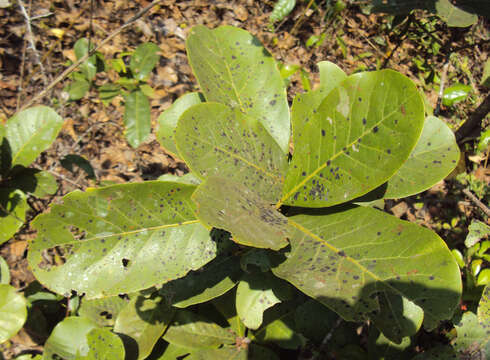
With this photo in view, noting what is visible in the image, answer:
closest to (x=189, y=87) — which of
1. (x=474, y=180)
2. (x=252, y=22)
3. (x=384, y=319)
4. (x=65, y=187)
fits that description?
(x=252, y=22)

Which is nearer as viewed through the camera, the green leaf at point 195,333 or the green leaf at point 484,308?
the green leaf at point 484,308

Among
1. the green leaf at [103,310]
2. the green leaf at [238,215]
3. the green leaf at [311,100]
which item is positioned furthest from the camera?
the green leaf at [103,310]

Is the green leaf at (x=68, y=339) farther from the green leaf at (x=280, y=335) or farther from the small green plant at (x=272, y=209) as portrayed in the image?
the green leaf at (x=280, y=335)

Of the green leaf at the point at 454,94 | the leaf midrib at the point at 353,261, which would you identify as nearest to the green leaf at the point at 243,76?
the leaf midrib at the point at 353,261

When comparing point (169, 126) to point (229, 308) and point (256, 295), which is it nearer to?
point (256, 295)

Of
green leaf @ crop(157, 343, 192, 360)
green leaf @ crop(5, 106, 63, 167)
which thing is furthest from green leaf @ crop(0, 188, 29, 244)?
green leaf @ crop(157, 343, 192, 360)

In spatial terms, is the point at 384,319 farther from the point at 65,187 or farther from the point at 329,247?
the point at 65,187

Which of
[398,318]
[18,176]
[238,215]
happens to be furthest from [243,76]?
[18,176]
